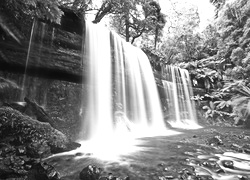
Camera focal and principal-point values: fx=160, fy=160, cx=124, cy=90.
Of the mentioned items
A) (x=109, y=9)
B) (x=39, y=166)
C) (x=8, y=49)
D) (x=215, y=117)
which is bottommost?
(x=39, y=166)

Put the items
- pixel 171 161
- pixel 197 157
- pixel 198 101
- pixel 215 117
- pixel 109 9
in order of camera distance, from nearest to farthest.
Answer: pixel 171 161, pixel 197 157, pixel 109 9, pixel 215 117, pixel 198 101

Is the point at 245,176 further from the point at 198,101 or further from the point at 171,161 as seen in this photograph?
the point at 198,101

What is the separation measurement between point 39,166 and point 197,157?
A: 3289 mm

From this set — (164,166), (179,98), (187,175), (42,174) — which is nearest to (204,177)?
(187,175)

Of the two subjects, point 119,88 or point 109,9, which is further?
point 109,9

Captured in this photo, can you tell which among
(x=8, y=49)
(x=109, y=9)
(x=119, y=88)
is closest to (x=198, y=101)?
(x=119, y=88)

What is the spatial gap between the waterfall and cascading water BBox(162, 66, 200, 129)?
197cm

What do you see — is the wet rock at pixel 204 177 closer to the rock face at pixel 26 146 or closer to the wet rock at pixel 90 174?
the wet rock at pixel 90 174

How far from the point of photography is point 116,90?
9297 millimetres

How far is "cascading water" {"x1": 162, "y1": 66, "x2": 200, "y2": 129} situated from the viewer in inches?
530

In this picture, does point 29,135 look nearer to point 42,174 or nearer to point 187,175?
point 42,174

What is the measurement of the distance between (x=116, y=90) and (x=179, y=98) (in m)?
7.50

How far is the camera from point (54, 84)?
7125 millimetres

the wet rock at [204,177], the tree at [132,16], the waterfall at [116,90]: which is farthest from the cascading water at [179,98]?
the wet rock at [204,177]
